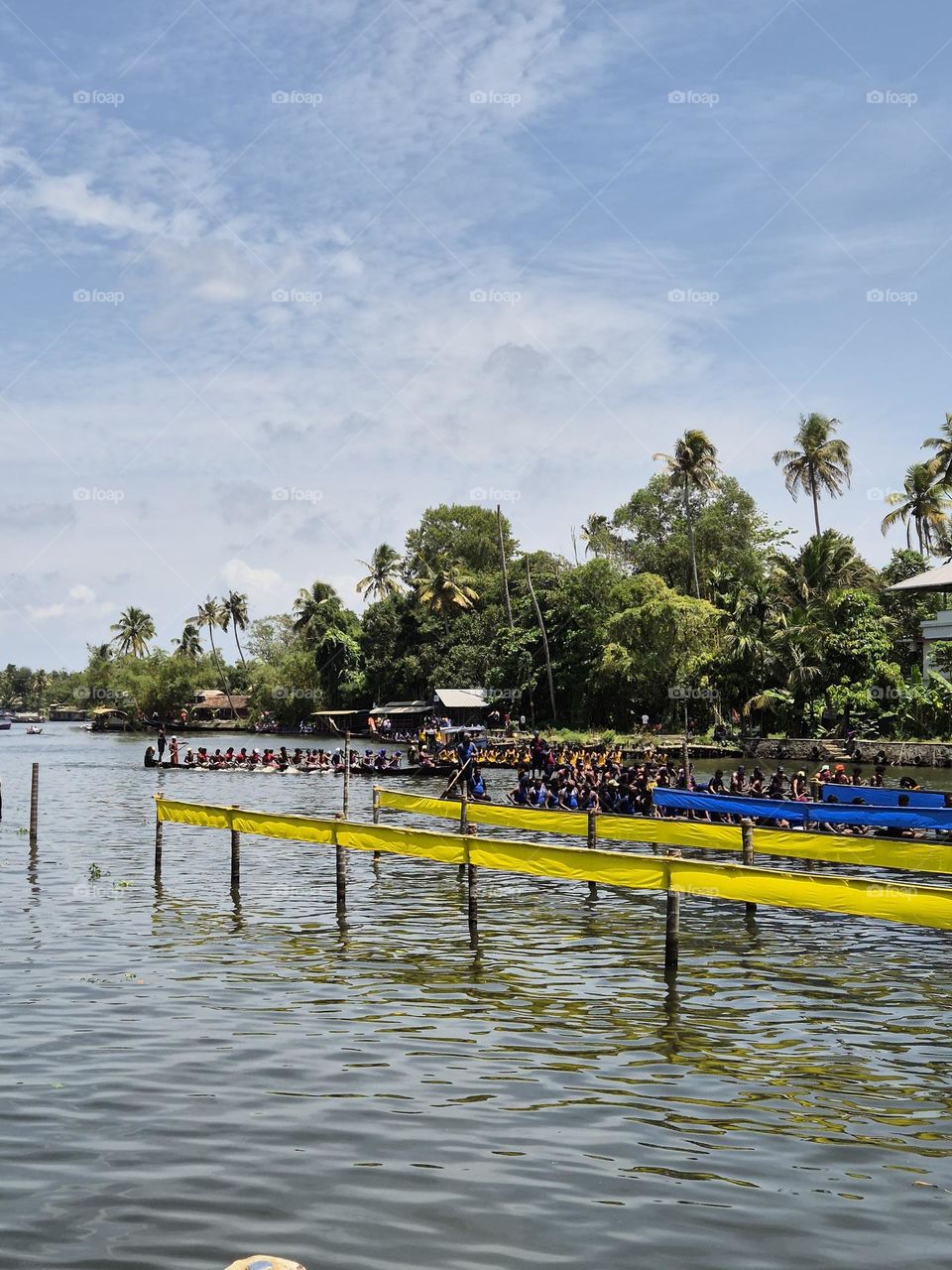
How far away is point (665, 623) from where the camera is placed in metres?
73.8

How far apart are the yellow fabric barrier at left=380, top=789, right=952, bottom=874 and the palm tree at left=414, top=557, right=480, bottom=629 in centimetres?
7359

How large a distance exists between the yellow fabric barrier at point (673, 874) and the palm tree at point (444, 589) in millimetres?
81408

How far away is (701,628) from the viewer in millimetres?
73062

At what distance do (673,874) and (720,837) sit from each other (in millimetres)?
7275

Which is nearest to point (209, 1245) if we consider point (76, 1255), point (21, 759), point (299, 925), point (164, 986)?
point (76, 1255)

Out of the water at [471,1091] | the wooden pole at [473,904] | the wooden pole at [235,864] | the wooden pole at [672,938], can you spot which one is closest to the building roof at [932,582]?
the water at [471,1091]

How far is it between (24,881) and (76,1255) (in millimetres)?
18232

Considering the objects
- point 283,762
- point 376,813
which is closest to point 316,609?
point 283,762

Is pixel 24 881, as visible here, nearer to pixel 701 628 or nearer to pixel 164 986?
pixel 164 986

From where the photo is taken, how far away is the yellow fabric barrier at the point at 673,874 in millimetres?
13414

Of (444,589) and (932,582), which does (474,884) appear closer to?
(932,582)

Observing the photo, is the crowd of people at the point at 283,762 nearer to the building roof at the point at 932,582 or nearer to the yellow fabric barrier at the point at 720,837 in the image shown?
the building roof at the point at 932,582

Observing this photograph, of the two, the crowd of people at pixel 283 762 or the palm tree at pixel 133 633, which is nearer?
the crowd of people at pixel 283 762

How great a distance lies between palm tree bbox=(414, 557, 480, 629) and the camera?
103 metres
